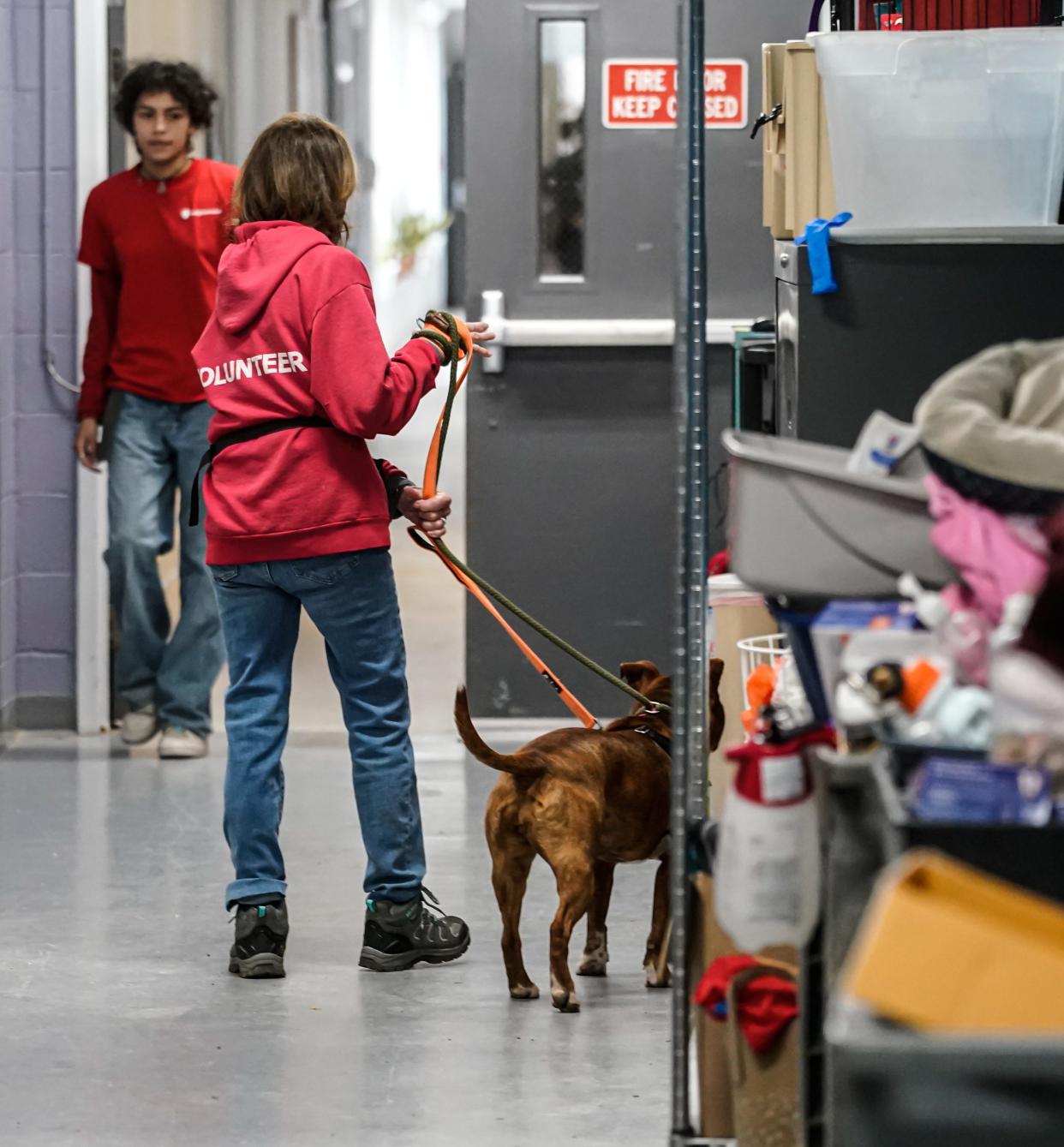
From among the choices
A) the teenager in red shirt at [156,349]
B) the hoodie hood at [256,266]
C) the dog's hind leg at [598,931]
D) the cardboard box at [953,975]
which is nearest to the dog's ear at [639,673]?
the dog's hind leg at [598,931]

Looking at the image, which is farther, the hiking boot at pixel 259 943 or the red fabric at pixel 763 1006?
A: the hiking boot at pixel 259 943

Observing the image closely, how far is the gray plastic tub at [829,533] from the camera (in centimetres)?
225

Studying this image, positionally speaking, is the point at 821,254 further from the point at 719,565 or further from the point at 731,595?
the point at 719,565

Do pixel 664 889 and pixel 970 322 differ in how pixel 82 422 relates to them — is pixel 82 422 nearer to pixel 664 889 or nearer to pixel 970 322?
pixel 664 889

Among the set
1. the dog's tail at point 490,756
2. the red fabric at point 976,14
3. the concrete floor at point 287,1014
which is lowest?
the concrete floor at point 287,1014

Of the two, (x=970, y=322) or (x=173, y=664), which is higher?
(x=970, y=322)

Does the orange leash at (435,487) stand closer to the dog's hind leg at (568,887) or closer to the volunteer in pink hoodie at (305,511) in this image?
the volunteer in pink hoodie at (305,511)

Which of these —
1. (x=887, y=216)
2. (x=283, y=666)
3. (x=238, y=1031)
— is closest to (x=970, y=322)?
(x=887, y=216)

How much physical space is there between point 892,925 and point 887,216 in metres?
1.68

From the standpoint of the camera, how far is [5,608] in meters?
5.66

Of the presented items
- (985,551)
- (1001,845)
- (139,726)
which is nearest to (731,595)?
(985,551)

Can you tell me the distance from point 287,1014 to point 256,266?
135 centimetres

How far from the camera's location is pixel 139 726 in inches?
215

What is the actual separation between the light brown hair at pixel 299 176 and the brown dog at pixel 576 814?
0.95 m
